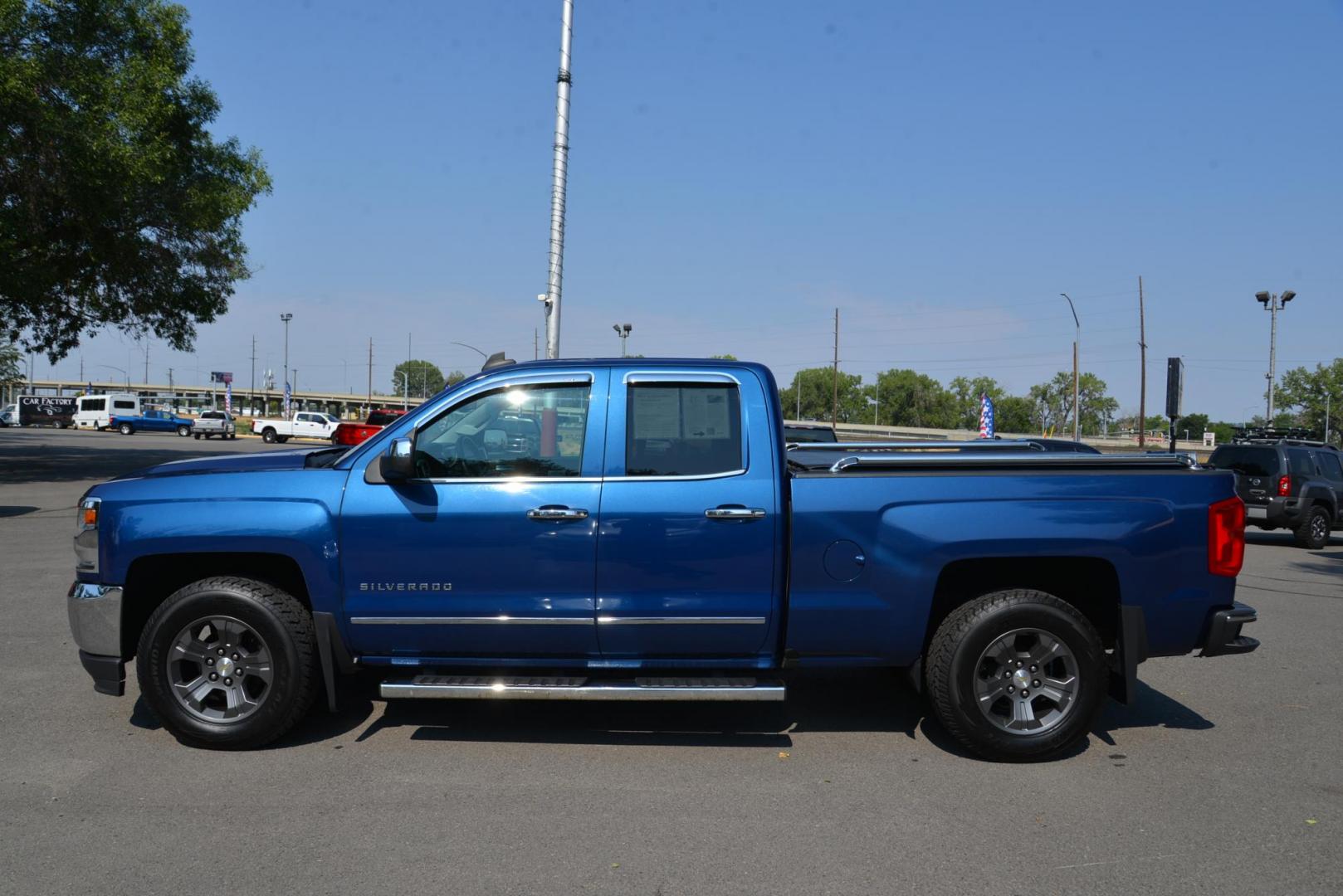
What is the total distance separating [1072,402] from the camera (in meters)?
133

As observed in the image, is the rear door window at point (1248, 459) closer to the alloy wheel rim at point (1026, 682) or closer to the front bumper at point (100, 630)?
the alloy wheel rim at point (1026, 682)

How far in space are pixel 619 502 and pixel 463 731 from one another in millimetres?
1631

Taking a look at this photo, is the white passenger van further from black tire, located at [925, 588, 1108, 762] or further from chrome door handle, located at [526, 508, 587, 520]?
black tire, located at [925, 588, 1108, 762]

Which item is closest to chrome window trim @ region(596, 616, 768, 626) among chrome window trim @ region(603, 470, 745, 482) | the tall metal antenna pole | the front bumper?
chrome window trim @ region(603, 470, 745, 482)

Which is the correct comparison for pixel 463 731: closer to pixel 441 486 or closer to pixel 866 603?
pixel 441 486

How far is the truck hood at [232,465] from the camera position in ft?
17.0

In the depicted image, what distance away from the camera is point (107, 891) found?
139 inches

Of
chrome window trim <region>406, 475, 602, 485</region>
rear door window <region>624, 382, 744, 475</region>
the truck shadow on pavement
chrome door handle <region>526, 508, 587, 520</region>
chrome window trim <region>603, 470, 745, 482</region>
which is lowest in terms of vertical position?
the truck shadow on pavement

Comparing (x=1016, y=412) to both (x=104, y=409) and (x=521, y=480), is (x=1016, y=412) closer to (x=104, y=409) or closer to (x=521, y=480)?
(x=104, y=409)

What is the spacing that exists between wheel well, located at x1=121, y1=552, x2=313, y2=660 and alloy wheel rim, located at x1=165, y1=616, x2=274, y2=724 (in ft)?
0.93

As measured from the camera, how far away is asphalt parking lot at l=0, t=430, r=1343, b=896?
12.2ft

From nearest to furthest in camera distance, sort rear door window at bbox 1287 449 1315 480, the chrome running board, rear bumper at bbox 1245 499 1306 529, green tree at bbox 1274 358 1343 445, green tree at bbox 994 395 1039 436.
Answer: the chrome running board, rear bumper at bbox 1245 499 1306 529, rear door window at bbox 1287 449 1315 480, green tree at bbox 1274 358 1343 445, green tree at bbox 994 395 1039 436

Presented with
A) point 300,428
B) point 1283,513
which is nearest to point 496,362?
point 1283,513

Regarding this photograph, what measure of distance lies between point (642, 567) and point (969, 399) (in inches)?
5612
